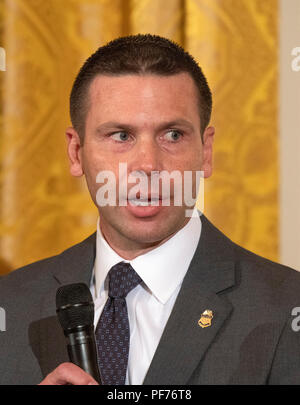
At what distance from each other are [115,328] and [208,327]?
17 centimetres

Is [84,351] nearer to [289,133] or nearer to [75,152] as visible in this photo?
[75,152]

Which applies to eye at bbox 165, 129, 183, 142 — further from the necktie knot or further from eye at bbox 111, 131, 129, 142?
the necktie knot

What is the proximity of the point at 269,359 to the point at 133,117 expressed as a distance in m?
0.49

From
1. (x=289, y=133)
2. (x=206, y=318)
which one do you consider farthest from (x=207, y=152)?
(x=289, y=133)

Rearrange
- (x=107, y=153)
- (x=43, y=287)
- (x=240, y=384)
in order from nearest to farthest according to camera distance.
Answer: (x=240, y=384) → (x=107, y=153) → (x=43, y=287)

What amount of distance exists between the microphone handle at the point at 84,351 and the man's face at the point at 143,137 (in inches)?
13.2

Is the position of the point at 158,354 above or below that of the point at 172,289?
below

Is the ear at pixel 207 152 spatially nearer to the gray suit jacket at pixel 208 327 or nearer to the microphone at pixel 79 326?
the gray suit jacket at pixel 208 327

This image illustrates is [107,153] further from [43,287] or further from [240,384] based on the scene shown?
[240,384]

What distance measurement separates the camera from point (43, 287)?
1.43m

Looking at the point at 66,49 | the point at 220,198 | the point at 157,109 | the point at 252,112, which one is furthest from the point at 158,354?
the point at 66,49

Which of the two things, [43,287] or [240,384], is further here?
[43,287]

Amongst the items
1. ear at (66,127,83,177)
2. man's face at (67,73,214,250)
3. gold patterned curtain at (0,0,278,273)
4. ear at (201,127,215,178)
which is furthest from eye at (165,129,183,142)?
gold patterned curtain at (0,0,278,273)

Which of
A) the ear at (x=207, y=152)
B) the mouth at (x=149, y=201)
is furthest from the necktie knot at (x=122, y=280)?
the ear at (x=207, y=152)
